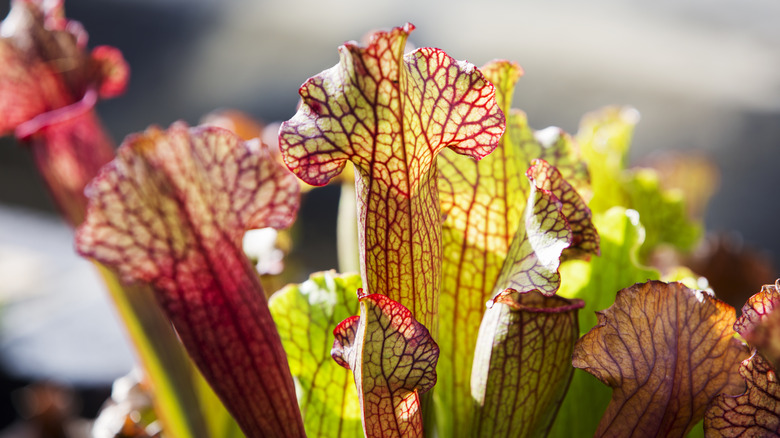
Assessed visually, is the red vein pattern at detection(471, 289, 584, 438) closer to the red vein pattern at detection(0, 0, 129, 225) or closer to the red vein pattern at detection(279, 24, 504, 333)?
the red vein pattern at detection(279, 24, 504, 333)

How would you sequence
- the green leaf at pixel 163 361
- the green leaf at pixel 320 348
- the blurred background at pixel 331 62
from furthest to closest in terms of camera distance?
the blurred background at pixel 331 62 < the green leaf at pixel 163 361 < the green leaf at pixel 320 348

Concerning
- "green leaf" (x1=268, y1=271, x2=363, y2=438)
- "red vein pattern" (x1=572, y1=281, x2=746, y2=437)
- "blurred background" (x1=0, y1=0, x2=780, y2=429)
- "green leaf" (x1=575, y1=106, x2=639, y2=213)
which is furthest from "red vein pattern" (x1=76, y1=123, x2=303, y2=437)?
"blurred background" (x1=0, y1=0, x2=780, y2=429)

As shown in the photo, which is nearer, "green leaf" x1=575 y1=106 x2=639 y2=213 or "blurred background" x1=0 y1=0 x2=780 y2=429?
"green leaf" x1=575 y1=106 x2=639 y2=213

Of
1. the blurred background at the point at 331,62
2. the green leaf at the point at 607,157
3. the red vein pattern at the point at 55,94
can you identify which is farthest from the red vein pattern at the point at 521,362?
the blurred background at the point at 331,62

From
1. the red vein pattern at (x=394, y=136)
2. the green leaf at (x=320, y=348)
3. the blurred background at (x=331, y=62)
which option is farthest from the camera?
the blurred background at (x=331, y=62)

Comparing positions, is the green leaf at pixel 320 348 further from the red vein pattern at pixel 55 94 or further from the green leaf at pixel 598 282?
the red vein pattern at pixel 55 94

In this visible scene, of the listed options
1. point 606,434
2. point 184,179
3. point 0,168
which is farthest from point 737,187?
point 0,168

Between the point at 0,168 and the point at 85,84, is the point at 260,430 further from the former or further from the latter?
the point at 0,168
